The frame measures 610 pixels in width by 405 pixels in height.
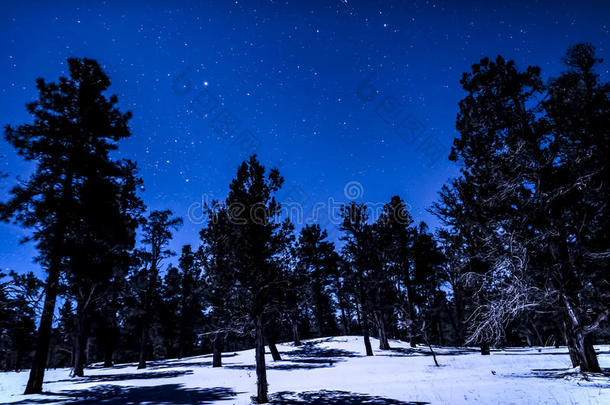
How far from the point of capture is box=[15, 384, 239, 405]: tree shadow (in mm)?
11008

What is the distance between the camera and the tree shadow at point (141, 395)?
36.1 feet

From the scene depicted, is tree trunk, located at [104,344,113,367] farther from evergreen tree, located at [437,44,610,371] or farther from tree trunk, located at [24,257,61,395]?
evergreen tree, located at [437,44,610,371]

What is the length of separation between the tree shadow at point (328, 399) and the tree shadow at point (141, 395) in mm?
2219

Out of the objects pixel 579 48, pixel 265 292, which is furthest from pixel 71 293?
pixel 579 48

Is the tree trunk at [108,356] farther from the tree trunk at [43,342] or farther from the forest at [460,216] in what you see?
the tree trunk at [43,342]

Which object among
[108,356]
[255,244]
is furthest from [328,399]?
[108,356]

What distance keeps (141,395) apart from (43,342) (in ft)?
16.9

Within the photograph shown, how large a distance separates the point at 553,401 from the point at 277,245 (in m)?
9.58

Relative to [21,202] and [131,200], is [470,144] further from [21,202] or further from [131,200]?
[21,202]

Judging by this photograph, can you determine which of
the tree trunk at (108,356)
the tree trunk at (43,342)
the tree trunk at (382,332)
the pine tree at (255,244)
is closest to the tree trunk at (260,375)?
the pine tree at (255,244)

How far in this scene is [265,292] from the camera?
36.9 ft

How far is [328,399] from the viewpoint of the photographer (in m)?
10.3

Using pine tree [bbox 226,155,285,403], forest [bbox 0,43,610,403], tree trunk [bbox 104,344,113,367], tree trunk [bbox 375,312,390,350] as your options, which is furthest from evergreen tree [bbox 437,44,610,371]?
tree trunk [bbox 104,344,113,367]

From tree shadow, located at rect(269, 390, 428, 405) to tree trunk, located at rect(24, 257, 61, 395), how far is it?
10487 millimetres
